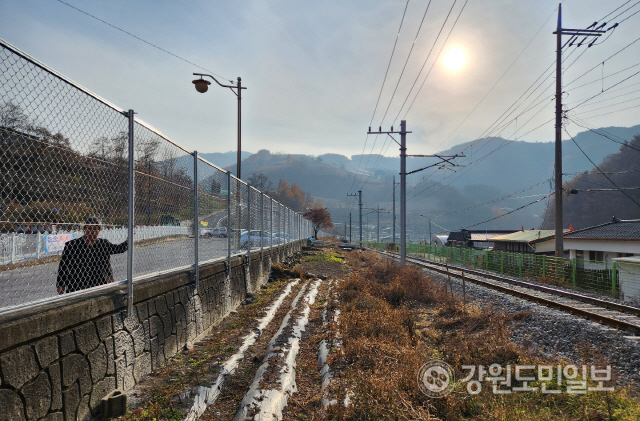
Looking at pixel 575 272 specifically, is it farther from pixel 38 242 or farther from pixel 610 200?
pixel 610 200

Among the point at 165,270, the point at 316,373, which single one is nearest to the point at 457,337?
the point at 316,373

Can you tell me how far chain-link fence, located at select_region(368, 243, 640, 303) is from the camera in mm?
15258

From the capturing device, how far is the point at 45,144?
3049mm

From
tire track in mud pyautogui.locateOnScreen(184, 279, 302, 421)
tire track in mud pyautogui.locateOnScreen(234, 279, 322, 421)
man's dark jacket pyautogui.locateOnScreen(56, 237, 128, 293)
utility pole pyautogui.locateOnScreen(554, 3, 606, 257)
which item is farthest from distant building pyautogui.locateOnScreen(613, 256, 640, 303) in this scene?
man's dark jacket pyautogui.locateOnScreen(56, 237, 128, 293)

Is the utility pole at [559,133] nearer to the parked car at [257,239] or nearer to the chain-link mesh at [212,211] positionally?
the parked car at [257,239]

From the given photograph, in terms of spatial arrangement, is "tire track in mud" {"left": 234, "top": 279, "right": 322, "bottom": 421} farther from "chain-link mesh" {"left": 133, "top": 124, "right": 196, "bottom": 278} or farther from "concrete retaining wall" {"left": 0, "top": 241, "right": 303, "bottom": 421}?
"chain-link mesh" {"left": 133, "top": 124, "right": 196, "bottom": 278}

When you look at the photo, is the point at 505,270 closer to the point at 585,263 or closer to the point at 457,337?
the point at 585,263

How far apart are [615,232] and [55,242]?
3116 centimetres

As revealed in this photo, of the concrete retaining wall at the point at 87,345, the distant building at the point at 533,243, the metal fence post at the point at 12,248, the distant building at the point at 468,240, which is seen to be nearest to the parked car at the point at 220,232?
the concrete retaining wall at the point at 87,345

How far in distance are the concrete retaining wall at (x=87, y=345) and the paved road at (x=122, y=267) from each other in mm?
183

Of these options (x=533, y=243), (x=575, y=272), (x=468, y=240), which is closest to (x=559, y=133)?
(x=575, y=272)

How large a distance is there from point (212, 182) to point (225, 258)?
5.90ft

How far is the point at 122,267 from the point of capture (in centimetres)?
467

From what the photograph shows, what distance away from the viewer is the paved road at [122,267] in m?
2.98
